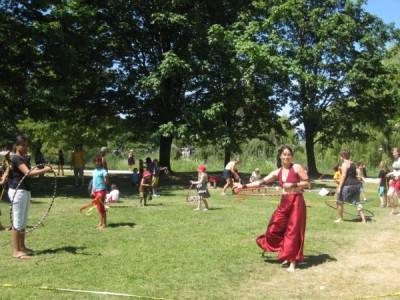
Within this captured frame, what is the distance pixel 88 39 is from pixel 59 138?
1617 cm

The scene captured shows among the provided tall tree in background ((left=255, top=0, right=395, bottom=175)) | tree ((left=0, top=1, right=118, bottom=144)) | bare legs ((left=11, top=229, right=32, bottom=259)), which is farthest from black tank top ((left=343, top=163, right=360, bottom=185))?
tall tree in background ((left=255, top=0, right=395, bottom=175))

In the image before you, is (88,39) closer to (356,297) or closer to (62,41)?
(62,41)

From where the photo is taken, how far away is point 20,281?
8086 mm

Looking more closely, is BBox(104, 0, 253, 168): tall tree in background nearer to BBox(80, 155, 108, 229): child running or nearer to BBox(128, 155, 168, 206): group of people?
BBox(128, 155, 168, 206): group of people

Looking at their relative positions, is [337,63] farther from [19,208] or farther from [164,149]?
[19,208]

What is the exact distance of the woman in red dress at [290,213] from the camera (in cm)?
922

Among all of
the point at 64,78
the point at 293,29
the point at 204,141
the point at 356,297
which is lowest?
the point at 356,297

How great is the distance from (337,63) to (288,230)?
3146cm

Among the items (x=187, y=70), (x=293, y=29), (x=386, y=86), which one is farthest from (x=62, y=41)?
(x=386, y=86)

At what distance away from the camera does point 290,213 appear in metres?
9.45

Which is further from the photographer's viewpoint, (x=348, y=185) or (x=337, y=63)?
(x=337, y=63)

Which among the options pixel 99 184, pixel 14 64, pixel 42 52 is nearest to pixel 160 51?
pixel 42 52

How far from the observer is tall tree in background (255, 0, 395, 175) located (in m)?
37.9

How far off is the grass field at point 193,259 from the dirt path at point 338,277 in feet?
0.05
